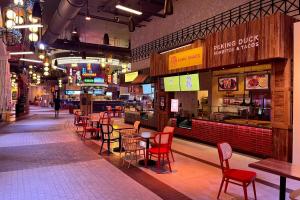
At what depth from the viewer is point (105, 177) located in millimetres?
5168

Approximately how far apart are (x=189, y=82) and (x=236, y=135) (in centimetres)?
279

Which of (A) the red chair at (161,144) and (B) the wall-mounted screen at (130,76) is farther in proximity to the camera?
(B) the wall-mounted screen at (130,76)

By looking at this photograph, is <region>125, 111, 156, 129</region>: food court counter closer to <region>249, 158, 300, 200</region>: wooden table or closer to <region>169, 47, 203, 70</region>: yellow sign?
<region>169, 47, 203, 70</region>: yellow sign

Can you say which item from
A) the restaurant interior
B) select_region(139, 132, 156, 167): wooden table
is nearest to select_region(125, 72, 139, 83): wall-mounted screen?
the restaurant interior

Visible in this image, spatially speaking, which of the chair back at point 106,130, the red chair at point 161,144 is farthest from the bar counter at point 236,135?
the chair back at point 106,130

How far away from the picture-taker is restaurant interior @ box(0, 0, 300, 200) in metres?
4.53

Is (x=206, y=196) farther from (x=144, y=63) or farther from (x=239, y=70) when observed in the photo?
(x=144, y=63)

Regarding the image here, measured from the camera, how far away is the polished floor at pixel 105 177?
14.1 feet

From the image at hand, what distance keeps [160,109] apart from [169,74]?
1.80m

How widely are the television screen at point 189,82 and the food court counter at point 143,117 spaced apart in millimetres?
3200

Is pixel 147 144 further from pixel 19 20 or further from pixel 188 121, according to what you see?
pixel 19 20

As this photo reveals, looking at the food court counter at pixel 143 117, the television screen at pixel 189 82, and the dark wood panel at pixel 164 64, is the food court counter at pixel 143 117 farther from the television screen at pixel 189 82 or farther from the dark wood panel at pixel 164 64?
the television screen at pixel 189 82

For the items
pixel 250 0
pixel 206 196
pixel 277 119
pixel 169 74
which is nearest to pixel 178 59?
pixel 169 74

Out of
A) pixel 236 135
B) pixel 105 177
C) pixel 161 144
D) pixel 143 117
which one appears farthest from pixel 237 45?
pixel 143 117
